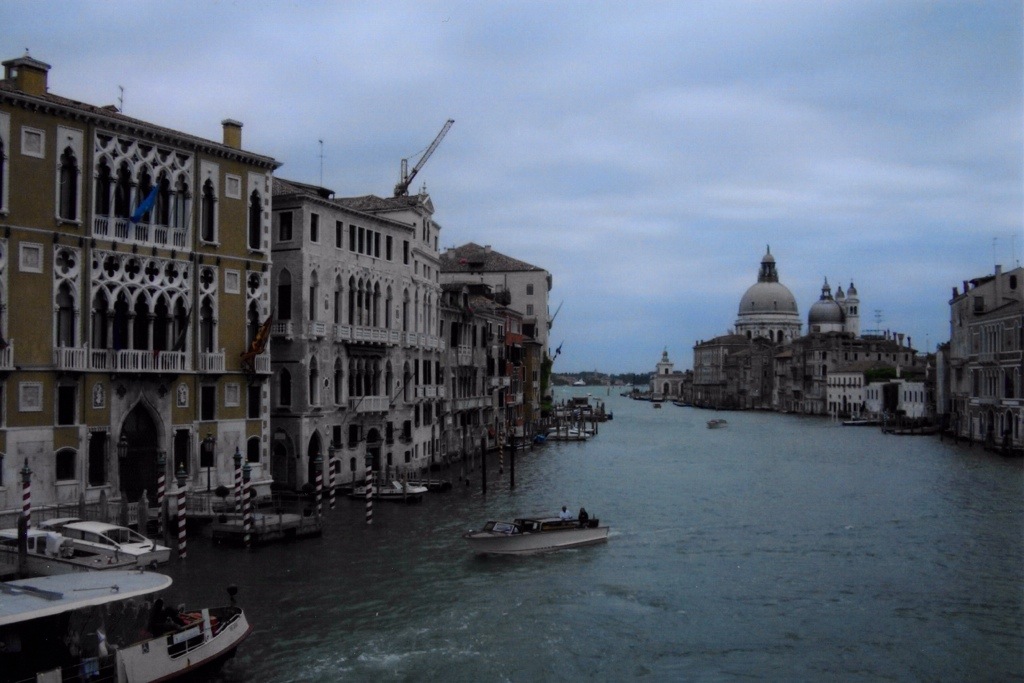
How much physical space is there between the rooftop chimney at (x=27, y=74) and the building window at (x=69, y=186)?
1.69 meters

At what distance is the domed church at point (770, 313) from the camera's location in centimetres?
18000

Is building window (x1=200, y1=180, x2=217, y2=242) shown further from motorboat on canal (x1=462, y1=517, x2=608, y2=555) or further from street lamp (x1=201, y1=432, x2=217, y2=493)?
motorboat on canal (x1=462, y1=517, x2=608, y2=555)

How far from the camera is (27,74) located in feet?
79.5

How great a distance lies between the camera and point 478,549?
25609 mm

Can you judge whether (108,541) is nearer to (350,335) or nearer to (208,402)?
(208,402)

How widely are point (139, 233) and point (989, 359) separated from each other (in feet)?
182

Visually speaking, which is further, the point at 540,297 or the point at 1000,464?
the point at 540,297

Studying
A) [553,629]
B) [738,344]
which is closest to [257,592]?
[553,629]

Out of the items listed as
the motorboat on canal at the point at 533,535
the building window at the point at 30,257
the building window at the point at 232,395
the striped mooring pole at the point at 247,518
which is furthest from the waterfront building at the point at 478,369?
the building window at the point at 30,257

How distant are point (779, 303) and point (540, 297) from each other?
383 feet

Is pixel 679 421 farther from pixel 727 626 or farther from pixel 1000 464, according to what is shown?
pixel 727 626

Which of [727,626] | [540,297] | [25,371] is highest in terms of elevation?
[540,297]

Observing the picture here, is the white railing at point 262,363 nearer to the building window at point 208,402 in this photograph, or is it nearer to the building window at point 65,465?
the building window at point 208,402

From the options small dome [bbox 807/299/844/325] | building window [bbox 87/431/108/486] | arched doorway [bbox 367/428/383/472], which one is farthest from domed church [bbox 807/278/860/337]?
building window [bbox 87/431/108/486]
